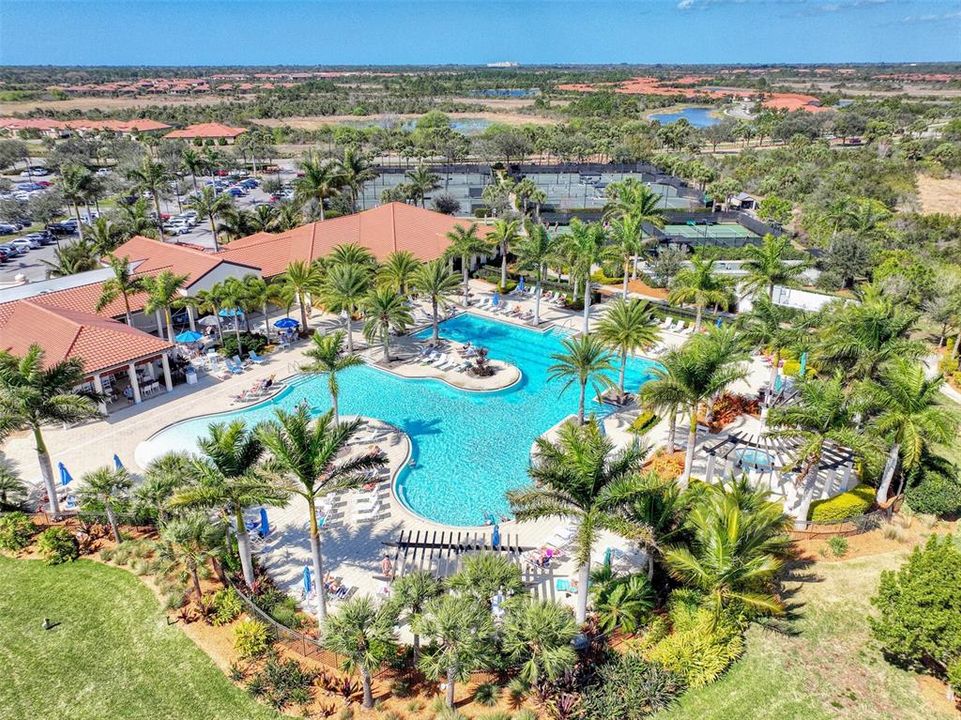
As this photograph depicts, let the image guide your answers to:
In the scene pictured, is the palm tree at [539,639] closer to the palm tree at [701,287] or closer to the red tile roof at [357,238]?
the palm tree at [701,287]

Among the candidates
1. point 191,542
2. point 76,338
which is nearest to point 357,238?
point 76,338

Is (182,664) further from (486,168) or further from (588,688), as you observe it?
(486,168)

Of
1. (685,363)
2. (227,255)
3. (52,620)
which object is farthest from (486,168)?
(52,620)

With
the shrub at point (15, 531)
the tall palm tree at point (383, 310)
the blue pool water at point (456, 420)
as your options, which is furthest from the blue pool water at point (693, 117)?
the shrub at point (15, 531)

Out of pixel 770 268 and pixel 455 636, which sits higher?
pixel 770 268

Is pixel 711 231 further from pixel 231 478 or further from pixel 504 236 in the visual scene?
pixel 231 478

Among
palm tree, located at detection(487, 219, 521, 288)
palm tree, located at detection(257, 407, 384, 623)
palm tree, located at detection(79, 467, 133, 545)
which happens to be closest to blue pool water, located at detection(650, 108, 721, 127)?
palm tree, located at detection(487, 219, 521, 288)

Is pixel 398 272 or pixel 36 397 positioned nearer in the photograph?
pixel 36 397

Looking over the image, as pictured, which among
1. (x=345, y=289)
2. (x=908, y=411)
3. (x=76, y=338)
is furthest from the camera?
(x=345, y=289)
